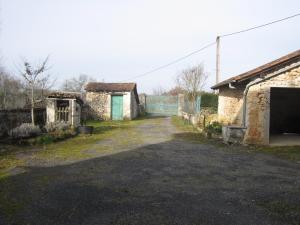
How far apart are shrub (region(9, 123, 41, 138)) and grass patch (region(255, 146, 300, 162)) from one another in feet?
30.1

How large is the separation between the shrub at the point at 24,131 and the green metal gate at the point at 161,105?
2594cm

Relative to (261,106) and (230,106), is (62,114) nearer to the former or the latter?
(230,106)

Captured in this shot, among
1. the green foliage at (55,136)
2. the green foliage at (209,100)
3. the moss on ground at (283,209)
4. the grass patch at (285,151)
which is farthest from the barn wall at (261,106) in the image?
the green foliage at (209,100)

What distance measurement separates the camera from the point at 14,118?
12.5 meters

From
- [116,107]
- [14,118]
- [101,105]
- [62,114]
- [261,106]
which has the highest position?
[261,106]

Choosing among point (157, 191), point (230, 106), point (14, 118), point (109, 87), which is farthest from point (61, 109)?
point (157, 191)

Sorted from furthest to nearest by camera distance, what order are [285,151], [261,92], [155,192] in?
[261,92]
[285,151]
[155,192]

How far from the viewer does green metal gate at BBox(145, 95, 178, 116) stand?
38.0m

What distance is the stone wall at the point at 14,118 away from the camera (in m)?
11.6

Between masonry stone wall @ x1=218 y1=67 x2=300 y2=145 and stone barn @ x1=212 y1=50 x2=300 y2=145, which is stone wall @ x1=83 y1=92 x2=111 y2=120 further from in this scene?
masonry stone wall @ x1=218 y1=67 x2=300 y2=145

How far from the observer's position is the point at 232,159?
29.0ft

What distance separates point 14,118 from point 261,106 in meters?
10.7

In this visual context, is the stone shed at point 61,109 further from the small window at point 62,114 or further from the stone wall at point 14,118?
the stone wall at point 14,118

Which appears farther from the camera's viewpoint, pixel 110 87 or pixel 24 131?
pixel 110 87
